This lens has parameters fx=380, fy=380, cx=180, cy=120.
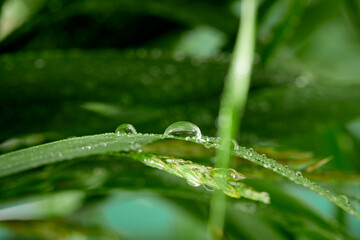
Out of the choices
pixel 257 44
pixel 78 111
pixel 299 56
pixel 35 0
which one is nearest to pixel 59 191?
pixel 78 111

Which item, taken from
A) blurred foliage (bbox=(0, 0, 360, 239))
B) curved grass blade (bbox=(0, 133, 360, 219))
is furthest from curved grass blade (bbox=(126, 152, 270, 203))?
blurred foliage (bbox=(0, 0, 360, 239))

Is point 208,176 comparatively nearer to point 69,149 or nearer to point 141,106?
point 69,149

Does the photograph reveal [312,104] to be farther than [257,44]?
No

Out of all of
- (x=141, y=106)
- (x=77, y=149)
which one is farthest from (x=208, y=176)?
(x=141, y=106)

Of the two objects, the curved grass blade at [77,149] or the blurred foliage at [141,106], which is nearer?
the curved grass blade at [77,149]

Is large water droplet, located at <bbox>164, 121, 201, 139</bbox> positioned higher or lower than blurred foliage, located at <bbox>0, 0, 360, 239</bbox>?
lower

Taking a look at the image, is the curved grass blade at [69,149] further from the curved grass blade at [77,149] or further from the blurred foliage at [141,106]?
the blurred foliage at [141,106]

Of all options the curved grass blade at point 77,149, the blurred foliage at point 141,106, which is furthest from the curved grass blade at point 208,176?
the blurred foliage at point 141,106

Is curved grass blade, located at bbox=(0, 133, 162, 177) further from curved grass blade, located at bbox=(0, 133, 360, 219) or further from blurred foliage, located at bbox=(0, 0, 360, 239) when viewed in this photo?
blurred foliage, located at bbox=(0, 0, 360, 239)

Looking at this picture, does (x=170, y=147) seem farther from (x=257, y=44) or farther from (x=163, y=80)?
(x=257, y=44)
